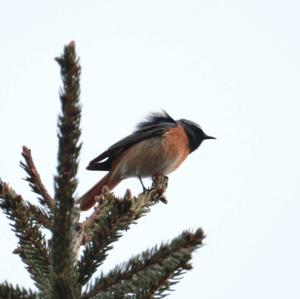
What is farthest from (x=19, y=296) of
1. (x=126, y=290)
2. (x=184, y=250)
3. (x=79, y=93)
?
(x=79, y=93)

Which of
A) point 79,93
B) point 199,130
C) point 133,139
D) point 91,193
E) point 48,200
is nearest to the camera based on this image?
point 79,93

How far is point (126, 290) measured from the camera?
6.28 feet

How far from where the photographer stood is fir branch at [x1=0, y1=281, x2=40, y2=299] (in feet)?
6.00

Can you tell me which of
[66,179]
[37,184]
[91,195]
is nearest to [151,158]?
[91,195]

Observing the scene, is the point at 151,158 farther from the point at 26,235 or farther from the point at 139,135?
the point at 26,235

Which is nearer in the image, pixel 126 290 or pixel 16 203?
pixel 126 290

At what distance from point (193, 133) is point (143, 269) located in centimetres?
575

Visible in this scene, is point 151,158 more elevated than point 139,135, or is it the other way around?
point 139,135

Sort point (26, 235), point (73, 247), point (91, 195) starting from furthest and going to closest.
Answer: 1. point (91, 195)
2. point (26, 235)
3. point (73, 247)

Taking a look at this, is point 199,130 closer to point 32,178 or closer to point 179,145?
point 179,145

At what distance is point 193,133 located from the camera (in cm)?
759

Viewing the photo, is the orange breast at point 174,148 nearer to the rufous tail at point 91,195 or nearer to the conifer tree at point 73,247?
the rufous tail at point 91,195

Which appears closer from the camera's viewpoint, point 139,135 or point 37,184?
point 37,184

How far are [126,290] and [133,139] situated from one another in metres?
4.80
